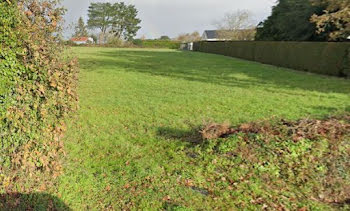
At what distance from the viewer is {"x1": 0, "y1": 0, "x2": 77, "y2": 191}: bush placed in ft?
9.80

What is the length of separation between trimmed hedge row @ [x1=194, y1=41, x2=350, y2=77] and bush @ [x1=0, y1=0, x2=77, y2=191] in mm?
15197

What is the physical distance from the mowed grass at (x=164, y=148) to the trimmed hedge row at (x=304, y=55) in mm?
5524

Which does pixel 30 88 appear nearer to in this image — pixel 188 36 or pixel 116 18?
pixel 116 18

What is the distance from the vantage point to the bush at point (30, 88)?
299 cm

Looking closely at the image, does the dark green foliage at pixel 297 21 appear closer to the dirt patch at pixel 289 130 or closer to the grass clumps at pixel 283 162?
the dirt patch at pixel 289 130

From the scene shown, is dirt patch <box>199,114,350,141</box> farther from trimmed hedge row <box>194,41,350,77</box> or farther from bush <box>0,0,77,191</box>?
trimmed hedge row <box>194,41,350,77</box>

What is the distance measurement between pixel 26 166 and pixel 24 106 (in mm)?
710

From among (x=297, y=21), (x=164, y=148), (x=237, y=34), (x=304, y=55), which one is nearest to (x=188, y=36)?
(x=237, y=34)

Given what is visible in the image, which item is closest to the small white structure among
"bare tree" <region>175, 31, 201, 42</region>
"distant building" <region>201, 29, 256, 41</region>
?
"distant building" <region>201, 29, 256, 41</region>

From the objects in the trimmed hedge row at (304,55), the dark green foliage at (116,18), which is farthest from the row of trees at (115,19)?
the trimmed hedge row at (304,55)

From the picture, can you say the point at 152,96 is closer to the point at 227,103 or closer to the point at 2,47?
the point at 227,103

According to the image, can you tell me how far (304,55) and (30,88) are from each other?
60.1 feet

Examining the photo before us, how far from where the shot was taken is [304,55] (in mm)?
18031

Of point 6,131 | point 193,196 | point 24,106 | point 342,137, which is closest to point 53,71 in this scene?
point 24,106
